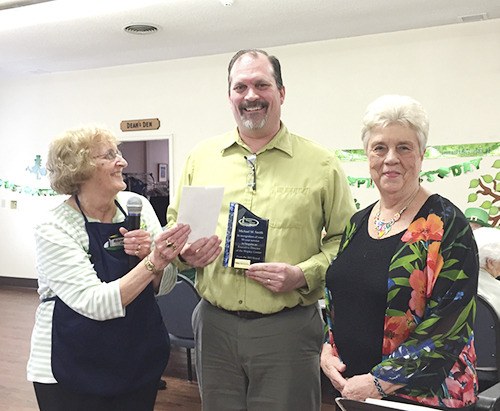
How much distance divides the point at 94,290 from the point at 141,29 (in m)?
5.05

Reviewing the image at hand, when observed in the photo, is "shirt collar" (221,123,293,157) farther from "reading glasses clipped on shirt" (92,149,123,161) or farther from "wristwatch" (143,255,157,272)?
"wristwatch" (143,255,157,272)

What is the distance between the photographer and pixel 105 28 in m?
6.24

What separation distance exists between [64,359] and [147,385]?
346mm

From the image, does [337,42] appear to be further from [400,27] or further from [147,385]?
[147,385]

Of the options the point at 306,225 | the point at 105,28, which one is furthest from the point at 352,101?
the point at 306,225

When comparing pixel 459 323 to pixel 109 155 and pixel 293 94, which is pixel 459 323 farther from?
pixel 293 94

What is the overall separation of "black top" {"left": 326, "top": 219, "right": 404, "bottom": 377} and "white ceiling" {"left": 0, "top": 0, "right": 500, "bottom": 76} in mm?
4129

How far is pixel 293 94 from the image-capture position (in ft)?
23.2

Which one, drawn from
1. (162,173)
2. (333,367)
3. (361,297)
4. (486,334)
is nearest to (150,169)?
(162,173)

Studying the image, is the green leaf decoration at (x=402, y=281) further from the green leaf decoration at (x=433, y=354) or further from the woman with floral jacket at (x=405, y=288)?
the green leaf decoration at (x=433, y=354)

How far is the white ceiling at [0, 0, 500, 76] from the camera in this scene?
550 centimetres

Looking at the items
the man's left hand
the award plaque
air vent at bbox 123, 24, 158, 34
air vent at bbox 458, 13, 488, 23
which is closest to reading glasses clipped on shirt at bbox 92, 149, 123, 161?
the award plaque

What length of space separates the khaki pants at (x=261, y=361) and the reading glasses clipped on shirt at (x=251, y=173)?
1.65ft

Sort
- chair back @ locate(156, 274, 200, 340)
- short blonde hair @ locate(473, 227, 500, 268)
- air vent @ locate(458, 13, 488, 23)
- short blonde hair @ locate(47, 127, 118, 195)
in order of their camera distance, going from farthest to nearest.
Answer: air vent @ locate(458, 13, 488, 23)
chair back @ locate(156, 274, 200, 340)
short blonde hair @ locate(473, 227, 500, 268)
short blonde hair @ locate(47, 127, 118, 195)
